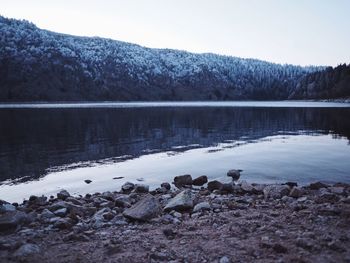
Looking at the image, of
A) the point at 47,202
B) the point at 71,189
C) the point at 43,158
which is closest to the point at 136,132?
the point at 43,158

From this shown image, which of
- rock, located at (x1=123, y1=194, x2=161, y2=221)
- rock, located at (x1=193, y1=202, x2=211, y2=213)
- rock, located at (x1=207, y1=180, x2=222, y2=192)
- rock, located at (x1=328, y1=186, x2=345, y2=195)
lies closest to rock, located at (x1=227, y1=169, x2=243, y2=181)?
rock, located at (x1=207, y1=180, x2=222, y2=192)

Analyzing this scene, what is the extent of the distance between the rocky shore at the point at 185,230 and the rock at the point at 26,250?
11 millimetres

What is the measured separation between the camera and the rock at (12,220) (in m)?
13.7

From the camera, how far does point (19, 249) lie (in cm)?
1122

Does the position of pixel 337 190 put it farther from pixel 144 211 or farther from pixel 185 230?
Answer: pixel 144 211

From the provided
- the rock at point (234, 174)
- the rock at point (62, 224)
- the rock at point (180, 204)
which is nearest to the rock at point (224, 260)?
the rock at point (180, 204)

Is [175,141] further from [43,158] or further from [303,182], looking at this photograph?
[303,182]

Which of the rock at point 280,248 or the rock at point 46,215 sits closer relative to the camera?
the rock at point 280,248

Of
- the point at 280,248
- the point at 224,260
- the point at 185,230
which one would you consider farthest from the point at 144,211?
the point at 280,248

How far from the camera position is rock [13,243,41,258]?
36.0ft

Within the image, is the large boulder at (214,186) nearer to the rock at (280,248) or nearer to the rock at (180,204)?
the rock at (180,204)

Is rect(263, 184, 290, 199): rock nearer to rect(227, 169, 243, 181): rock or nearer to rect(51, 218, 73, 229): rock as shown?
rect(227, 169, 243, 181): rock

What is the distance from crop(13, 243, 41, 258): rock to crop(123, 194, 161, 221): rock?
3.96 metres

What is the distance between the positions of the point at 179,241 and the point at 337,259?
453cm
